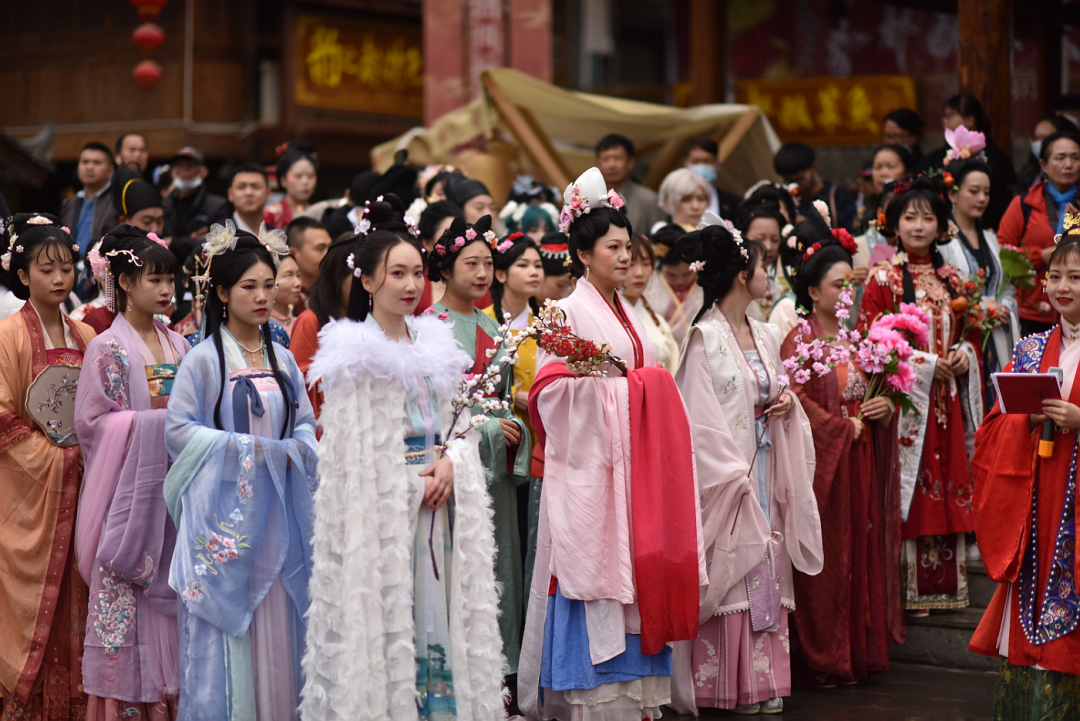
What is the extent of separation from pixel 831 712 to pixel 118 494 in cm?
318

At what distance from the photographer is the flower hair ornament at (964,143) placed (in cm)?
707

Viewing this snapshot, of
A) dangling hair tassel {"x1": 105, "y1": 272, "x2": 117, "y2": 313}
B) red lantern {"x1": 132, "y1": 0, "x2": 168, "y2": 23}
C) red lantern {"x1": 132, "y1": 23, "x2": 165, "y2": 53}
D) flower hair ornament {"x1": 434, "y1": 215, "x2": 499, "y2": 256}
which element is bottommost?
dangling hair tassel {"x1": 105, "y1": 272, "x2": 117, "y2": 313}

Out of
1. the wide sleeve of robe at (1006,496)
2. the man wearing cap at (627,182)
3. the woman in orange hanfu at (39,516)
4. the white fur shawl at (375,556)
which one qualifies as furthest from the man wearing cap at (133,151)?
the wide sleeve of robe at (1006,496)

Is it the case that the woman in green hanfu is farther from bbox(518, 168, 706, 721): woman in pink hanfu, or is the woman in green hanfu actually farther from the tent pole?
the tent pole

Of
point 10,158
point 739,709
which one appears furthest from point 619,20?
point 739,709

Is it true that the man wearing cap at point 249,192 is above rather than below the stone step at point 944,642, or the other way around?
above

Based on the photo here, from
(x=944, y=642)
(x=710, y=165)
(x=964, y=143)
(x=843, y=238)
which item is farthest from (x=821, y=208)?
(x=710, y=165)

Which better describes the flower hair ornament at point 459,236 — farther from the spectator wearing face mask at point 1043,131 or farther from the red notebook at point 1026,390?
the spectator wearing face mask at point 1043,131

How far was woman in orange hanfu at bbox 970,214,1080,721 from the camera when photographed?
180 inches

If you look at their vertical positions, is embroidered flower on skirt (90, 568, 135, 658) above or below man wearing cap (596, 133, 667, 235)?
below

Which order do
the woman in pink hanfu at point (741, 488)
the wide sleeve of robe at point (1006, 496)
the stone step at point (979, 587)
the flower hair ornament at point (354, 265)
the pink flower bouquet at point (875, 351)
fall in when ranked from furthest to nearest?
the stone step at point (979, 587), the pink flower bouquet at point (875, 351), the woman in pink hanfu at point (741, 488), the wide sleeve of robe at point (1006, 496), the flower hair ornament at point (354, 265)

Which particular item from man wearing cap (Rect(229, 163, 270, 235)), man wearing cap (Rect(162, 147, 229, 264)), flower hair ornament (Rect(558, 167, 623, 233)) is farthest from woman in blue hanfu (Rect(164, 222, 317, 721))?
man wearing cap (Rect(162, 147, 229, 264))

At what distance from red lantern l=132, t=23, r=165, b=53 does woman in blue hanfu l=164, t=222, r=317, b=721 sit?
9761 mm

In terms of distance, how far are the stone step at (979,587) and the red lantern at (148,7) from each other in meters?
10.7
